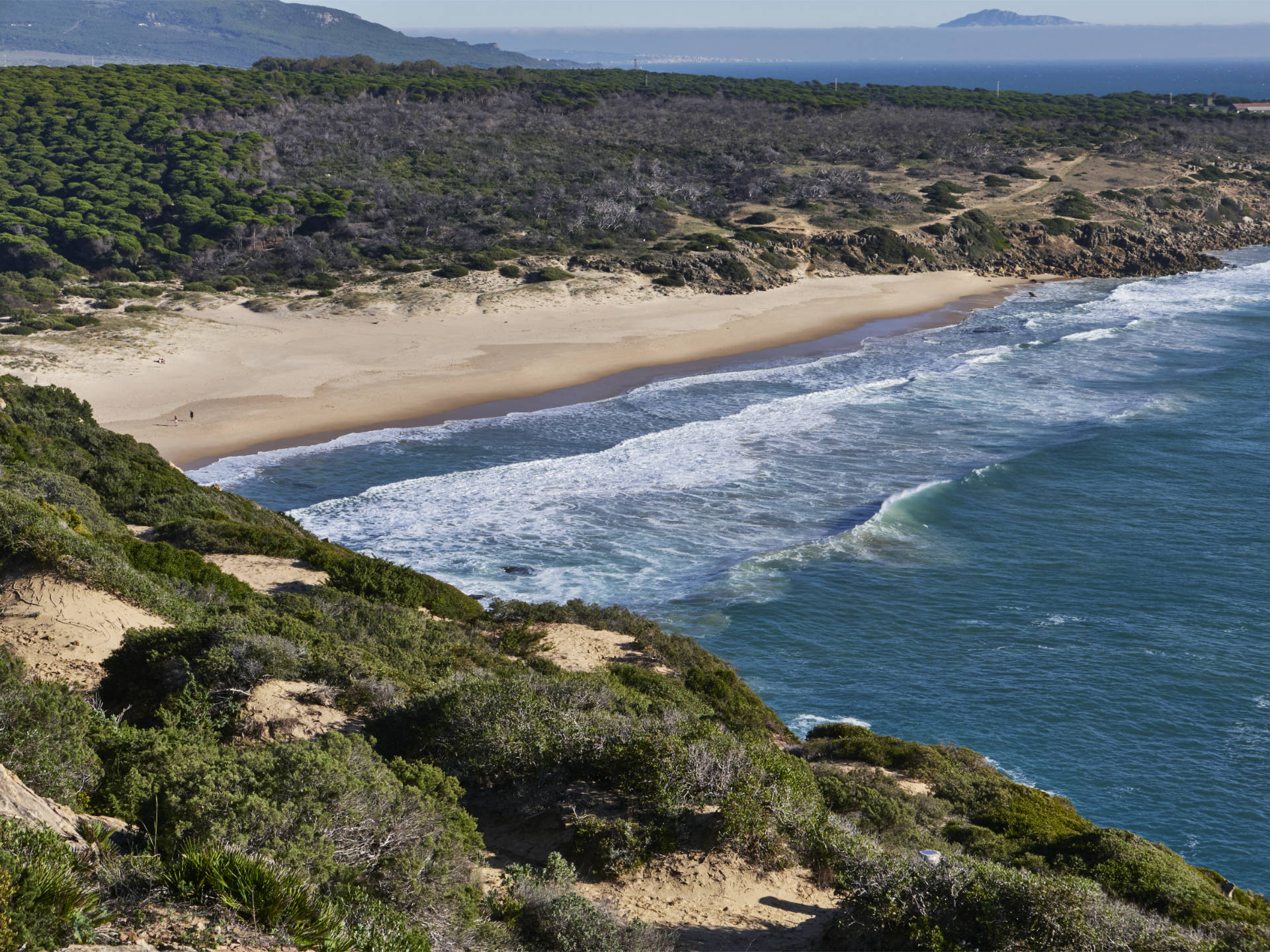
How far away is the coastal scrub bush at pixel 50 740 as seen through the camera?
7176mm

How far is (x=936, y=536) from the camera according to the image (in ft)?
80.2

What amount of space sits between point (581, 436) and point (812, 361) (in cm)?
1271

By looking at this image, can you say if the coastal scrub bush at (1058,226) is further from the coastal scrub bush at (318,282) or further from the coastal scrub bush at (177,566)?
the coastal scrub bush at (177,566)

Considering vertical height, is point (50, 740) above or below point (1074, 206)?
below

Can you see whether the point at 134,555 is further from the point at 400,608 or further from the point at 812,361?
the point at 812,361

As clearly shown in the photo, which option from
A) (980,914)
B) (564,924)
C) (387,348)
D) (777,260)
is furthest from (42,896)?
(777,260)

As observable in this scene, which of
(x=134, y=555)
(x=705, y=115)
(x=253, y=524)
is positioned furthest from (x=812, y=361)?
(x=705, y=115)

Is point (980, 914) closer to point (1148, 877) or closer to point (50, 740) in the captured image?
point (1148, 877)

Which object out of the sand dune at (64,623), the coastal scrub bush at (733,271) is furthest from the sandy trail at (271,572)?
the coastal scrub bush at (733,271)

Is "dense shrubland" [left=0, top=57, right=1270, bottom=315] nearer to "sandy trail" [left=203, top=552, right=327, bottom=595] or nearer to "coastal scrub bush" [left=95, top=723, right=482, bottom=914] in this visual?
"sandy trail" [left=203, top=552, right=327, bottom=595]

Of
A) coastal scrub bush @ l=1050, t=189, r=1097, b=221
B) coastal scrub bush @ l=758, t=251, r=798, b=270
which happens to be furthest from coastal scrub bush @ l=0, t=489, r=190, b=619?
coastal scrub bush @ l=1050, t=189, r=1097, b=221

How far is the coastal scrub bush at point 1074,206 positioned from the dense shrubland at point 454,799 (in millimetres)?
55333

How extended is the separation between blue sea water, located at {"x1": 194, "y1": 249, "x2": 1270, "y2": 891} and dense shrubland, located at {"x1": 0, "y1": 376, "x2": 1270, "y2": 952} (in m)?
3.58

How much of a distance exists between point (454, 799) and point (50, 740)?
9.94ft
